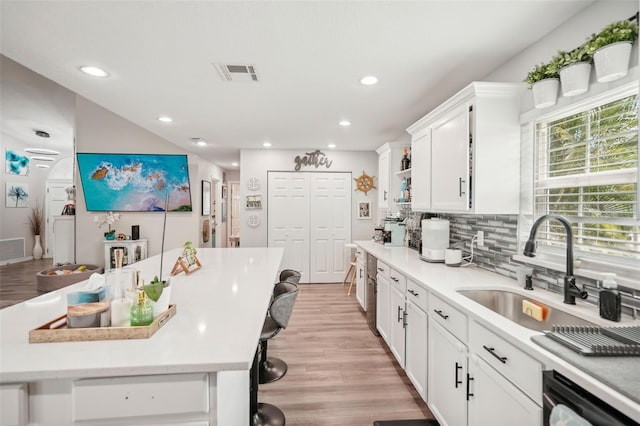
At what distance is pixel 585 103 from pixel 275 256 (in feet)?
8.55

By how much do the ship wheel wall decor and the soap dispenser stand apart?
4556mm

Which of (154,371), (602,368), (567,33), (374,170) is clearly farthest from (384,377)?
(374,170)

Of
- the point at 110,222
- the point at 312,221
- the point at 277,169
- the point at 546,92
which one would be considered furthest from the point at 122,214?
the point at 546,92

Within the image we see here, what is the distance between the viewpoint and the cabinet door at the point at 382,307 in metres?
2.94

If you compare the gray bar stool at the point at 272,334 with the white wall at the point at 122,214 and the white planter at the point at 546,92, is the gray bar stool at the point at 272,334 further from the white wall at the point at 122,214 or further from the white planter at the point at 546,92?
the white wall at the point at 122,214

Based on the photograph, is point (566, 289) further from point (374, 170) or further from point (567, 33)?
point (374, 170)

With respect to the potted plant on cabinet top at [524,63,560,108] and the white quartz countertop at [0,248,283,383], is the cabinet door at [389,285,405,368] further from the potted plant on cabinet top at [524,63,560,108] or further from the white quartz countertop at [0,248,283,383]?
the potted plant on cabinet top at [524,63,560,108]

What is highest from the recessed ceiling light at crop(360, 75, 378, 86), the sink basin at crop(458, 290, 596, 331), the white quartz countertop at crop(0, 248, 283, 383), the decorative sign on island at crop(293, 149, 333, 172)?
the recessed ceiling light at crop(360, 75, 378, 86)

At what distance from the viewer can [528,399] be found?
44.5 inches

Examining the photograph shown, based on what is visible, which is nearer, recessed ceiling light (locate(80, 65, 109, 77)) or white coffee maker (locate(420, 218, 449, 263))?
recessed ceiling light (locate(80, 65, 109, 77))

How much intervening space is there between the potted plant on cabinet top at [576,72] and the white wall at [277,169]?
4.30 m

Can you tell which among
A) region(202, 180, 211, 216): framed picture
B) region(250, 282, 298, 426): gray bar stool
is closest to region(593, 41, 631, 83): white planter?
region(250, 282, 298, 426): gray bar stool

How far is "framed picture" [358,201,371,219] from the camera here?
5832 millimetres

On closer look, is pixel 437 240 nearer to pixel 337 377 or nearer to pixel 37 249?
pixel 337 377
